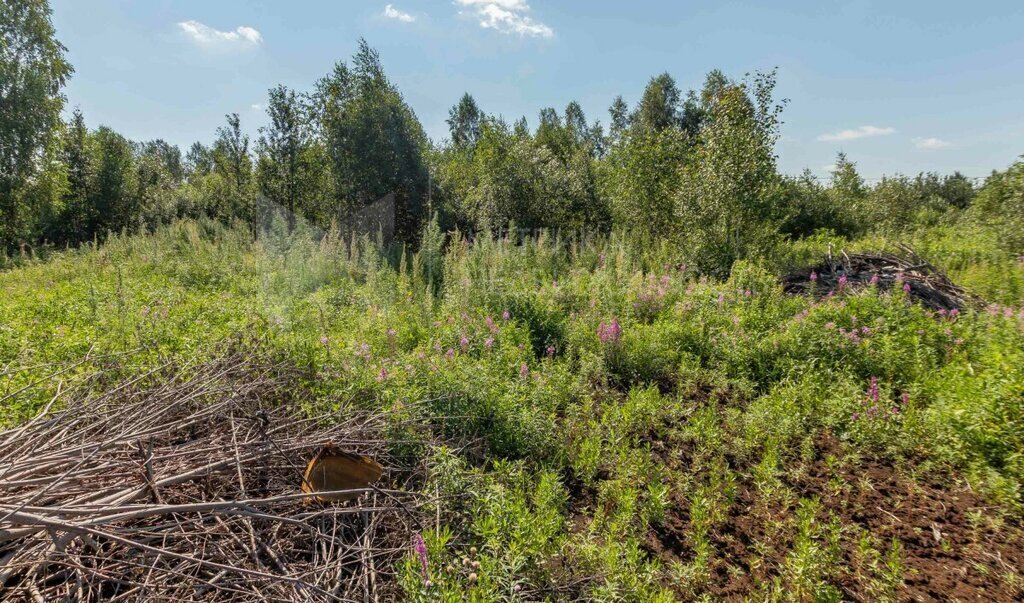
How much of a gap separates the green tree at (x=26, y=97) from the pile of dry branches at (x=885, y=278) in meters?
23.4

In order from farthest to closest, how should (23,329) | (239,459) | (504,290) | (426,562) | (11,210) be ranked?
(11,210)
(504,290)
(23,329)
(239,459)
(426,562)

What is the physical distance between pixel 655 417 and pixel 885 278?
7228 millimetres

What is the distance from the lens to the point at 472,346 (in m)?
4.88

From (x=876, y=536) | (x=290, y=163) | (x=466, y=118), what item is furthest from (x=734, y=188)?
(x=466, y=118)

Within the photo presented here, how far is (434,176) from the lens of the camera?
14578mm

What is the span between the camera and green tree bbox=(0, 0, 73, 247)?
1469cm

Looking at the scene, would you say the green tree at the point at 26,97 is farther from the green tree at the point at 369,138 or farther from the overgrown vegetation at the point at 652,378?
the green tree at the point at 369,138

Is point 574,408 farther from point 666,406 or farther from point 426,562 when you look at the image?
point 426,562

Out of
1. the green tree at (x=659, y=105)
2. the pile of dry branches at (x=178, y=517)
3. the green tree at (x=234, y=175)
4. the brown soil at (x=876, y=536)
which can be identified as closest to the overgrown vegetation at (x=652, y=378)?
the brown soil at (x=876, y=536)

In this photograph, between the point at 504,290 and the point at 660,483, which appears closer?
the point at 660,483

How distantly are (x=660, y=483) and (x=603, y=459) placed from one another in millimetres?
441

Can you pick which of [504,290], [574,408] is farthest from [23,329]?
[574,408]

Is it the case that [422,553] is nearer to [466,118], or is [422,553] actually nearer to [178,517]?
[178,517]

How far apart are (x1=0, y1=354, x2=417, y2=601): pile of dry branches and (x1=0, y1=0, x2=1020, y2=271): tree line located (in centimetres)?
841
